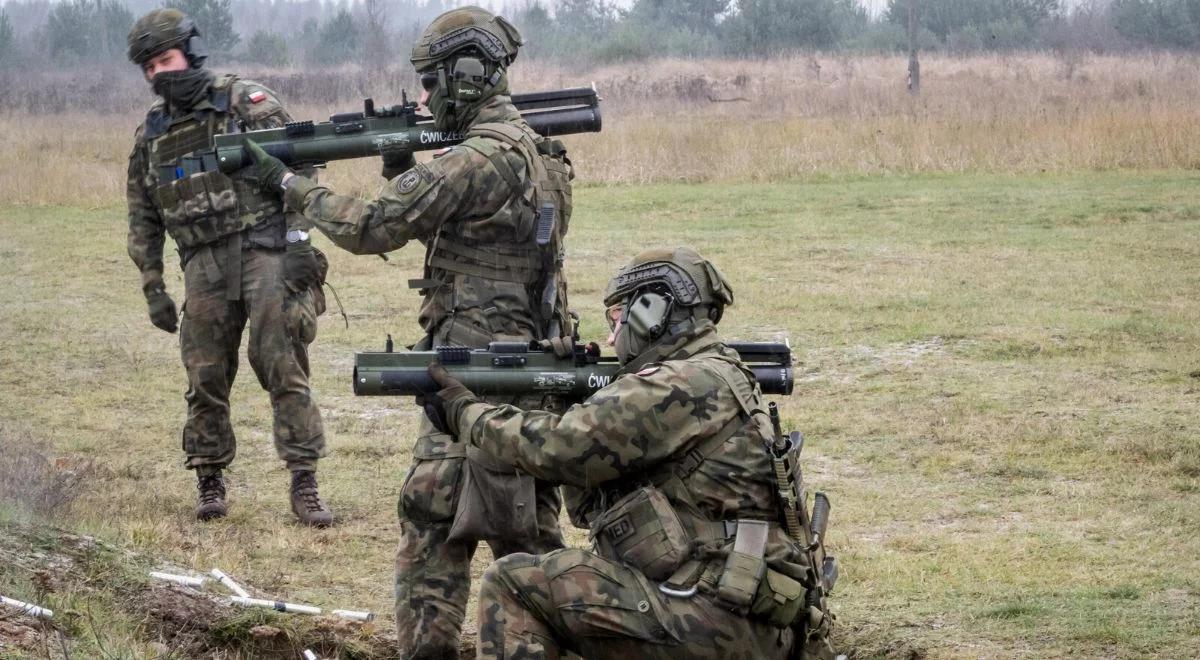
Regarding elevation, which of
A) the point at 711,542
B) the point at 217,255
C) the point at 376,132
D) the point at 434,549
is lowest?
the point at 434,549

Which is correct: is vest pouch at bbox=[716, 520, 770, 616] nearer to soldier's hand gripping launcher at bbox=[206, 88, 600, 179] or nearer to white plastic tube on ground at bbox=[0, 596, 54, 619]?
soldier's hand gripping launcher at bbox=[206, 88, 600, 179]

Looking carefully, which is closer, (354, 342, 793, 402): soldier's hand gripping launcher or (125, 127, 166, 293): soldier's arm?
(354, 342, 793, 402): soldier's hand gripping launcher

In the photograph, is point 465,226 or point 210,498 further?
point 210,498

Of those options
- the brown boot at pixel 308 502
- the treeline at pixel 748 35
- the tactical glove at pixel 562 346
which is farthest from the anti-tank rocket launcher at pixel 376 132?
the treeline at pixel 748 35

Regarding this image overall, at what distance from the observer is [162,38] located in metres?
7.02

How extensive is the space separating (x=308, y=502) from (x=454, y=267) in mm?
2649

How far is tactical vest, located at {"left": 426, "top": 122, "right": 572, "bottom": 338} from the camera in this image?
5.30 m

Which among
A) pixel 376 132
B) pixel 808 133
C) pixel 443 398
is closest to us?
pixel 443 398

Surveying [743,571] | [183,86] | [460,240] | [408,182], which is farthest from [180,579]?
[743,571]

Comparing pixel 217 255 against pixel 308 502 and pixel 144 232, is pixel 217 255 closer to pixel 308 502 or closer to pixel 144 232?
pixel 144 232

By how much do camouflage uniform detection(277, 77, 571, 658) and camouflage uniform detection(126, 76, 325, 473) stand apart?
70.2 inches

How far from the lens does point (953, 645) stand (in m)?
5.81

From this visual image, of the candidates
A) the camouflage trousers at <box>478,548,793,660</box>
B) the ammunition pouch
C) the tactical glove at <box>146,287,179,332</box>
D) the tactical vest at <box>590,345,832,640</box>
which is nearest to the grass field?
the tactical glove at <box>146,287,179,332</box>

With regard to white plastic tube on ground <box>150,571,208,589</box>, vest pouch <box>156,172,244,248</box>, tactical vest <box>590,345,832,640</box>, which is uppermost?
vest pouch <box>156,172,244,248</box>
